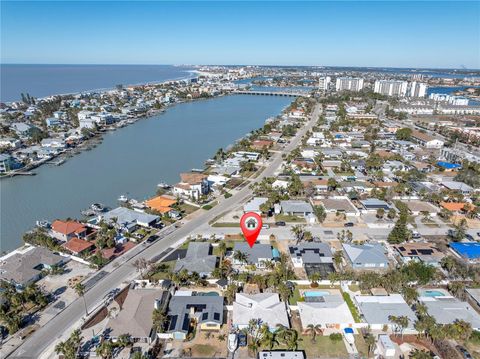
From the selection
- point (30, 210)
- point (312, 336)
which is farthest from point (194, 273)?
point (30, 210)

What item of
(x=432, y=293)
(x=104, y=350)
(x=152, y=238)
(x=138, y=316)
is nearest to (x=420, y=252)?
(x=432, y=293)

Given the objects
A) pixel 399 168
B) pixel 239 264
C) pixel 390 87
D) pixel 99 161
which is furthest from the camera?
pixel 390 87

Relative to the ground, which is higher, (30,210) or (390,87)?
(390,87)

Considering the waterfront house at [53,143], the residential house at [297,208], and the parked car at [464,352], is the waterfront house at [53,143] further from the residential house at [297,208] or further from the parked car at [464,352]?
the parked car at [464,352]

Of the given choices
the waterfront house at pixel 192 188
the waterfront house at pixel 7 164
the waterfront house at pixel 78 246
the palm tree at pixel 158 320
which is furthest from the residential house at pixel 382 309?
the waterfront house at pixel 7 164

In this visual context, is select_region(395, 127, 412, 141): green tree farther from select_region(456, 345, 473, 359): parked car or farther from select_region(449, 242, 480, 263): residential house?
select_region(456, 345, 473, 359): parked car

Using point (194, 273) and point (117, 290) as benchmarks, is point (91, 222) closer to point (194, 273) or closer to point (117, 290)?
point (117, 290)
